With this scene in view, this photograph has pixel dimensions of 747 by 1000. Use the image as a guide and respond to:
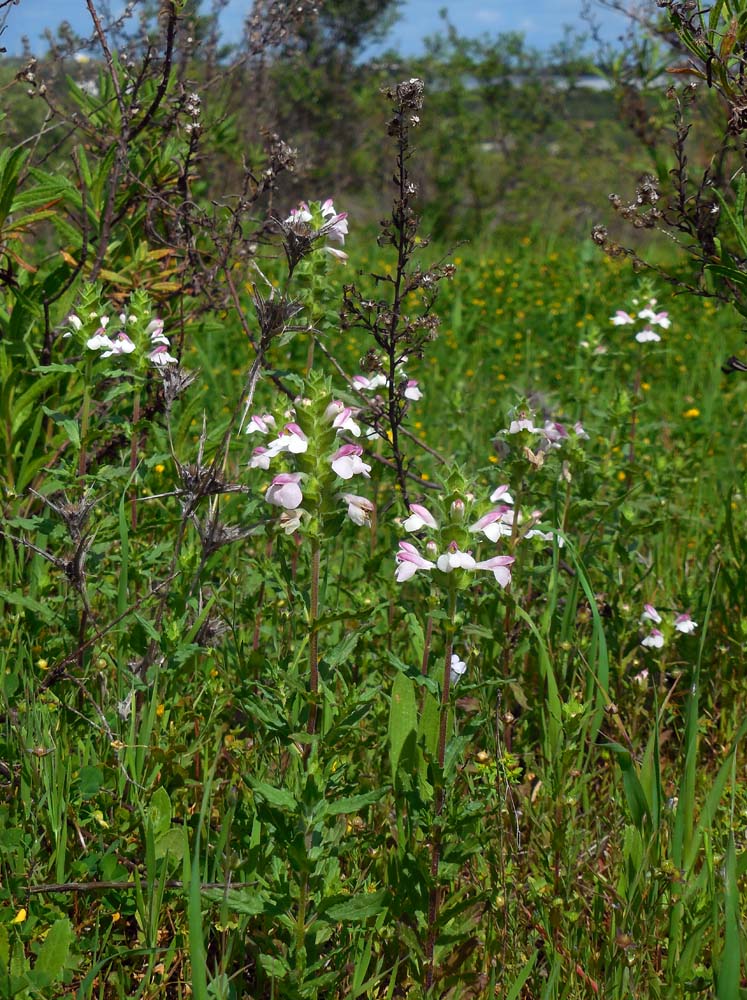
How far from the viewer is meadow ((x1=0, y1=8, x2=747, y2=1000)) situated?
1.57 metres

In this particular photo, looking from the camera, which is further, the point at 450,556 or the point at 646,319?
the point at 646,319

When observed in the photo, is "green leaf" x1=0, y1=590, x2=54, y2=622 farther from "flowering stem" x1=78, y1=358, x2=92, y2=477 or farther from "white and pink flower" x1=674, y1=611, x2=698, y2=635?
"white and pink flower" x1=674, y1=611, x2=698, y2=635

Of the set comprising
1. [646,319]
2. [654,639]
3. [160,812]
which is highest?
[646,319]

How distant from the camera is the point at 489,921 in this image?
1.71 meters

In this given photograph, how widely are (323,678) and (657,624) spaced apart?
1.39 m

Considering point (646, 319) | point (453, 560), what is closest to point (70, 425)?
point (453, 560)

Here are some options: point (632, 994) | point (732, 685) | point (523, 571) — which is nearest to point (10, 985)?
point (632, 994)

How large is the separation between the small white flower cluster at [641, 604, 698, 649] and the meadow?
0.02 meters

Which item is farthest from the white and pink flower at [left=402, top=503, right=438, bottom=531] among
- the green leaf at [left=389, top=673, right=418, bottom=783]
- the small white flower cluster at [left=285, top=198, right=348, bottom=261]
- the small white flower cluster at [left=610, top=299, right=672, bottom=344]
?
the small white flower cluster at [left=610, top=299, right=672, bottom=344]

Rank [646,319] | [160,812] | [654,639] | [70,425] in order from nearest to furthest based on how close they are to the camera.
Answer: [160,812], [70,425], [654,639], [646,319]

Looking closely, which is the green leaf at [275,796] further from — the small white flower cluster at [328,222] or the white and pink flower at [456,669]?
the small white flower cluster at [328,222]

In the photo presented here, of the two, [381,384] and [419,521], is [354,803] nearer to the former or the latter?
[419,521]

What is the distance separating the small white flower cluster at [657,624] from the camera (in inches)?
102

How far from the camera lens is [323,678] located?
1643mm
